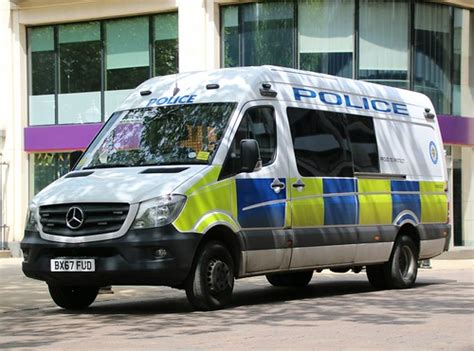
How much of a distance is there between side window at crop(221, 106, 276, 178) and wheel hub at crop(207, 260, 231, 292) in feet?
3.28

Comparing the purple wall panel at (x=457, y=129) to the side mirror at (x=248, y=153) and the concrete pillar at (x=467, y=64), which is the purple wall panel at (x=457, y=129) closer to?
the concrete pillar at (x=467, y=64)

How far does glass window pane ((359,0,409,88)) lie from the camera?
81.6 feet

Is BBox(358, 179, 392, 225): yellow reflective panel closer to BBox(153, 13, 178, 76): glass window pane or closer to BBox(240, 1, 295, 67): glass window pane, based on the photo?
BBox(240, 1, 295, 67): glass window pane

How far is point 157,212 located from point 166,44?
55.1 feet

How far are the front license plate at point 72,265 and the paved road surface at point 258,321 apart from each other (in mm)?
514

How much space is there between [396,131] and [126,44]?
47.0 feet

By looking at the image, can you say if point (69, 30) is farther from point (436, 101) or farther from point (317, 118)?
point (317, 118)

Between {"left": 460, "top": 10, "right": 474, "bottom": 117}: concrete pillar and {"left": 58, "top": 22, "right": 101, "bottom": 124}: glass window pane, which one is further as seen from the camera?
{"left": 58, "top": 22, "right": 101, "bottom": 124}: glass window pane

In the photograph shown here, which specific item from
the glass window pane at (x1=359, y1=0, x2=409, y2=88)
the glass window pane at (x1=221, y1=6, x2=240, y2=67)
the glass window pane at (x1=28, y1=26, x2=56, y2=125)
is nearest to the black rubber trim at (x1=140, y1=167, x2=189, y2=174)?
the glass window pane at (x1=359, y1=0, x2=409, y2=88)

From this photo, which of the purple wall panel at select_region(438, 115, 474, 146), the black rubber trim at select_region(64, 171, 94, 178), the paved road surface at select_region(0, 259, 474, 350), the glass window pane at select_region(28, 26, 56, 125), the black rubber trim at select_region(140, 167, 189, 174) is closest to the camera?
the paved road surface at select_region(0, 259, 474, 350)

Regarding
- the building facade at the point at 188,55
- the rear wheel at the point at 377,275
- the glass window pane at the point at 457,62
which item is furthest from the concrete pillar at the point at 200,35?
the rear wheel at the point at 377,275

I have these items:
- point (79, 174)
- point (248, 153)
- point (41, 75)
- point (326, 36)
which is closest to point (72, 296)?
point (79, 174)

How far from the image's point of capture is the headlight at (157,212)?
404 inches

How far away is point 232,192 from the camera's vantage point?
1102 cm
